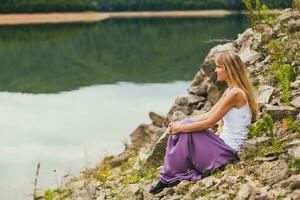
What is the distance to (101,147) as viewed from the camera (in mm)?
16938

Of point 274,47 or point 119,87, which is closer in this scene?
point 274,47

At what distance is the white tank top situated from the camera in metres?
8.32

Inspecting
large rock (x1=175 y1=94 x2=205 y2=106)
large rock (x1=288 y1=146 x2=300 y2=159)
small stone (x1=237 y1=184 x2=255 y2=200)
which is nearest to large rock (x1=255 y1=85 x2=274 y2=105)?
large rock (x1=288 y1=146 x2=300 y2=159)

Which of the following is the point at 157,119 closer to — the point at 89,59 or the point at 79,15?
the point at 89,59

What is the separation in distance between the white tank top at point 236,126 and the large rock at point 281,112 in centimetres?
56

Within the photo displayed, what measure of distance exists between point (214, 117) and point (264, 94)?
6.71 feet

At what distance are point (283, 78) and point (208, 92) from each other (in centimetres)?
272

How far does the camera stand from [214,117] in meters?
8.20

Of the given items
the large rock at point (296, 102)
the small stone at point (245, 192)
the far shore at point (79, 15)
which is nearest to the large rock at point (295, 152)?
the small stone at point (245, 192)

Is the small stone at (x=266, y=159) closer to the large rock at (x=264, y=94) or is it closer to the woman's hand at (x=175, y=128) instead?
the woman's hand at (x=175, y=128)

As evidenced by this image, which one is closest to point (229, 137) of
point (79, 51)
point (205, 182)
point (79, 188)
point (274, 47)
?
point (205, 182)

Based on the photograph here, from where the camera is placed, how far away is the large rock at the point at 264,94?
32.0ft

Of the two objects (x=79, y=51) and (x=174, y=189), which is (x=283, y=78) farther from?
(x=79, y=51)

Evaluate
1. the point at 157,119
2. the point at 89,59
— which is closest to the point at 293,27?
the point at 157,119
